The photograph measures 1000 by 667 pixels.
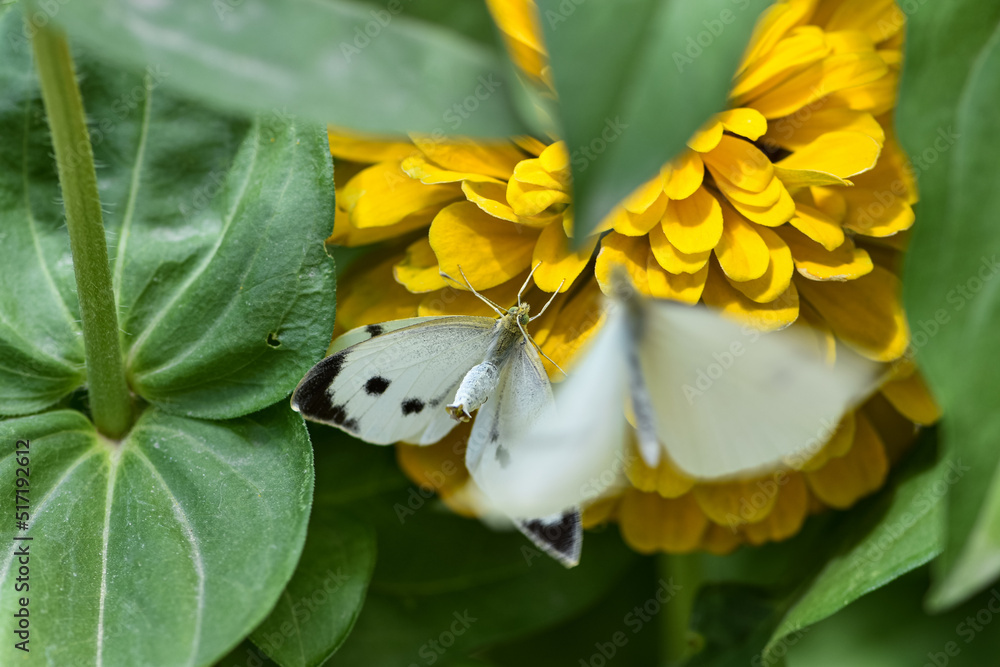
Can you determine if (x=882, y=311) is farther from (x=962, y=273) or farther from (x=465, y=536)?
(x=465, y=536)

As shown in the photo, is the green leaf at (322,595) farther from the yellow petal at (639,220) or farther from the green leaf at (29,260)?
the yellow petal at (639,220)

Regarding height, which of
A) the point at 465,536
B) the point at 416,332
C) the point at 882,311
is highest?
the point at 882,311

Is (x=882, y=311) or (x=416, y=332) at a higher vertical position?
(x=882, y=311)

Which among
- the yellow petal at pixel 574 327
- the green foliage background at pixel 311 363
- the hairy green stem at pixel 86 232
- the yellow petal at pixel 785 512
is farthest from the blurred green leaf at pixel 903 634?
the hairy green stem at pixel 86 232

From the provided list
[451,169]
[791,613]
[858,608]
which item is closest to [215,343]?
[451,169]

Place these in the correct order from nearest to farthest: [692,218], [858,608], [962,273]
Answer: [962,273], [692,218], [858,608]

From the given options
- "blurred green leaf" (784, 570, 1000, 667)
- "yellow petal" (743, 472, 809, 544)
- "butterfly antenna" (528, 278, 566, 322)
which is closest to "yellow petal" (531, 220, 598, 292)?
"butterfly antenna" (528, 278, 566, 322)

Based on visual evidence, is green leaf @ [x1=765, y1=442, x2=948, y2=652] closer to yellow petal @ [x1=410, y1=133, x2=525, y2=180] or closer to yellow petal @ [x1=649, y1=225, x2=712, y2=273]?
yellow petal @ [x1=649, y1=225, x2=712, y2=273]
